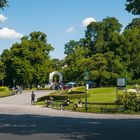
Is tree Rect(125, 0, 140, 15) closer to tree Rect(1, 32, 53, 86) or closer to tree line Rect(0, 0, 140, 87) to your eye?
tree line Rect(0, 0, 140, 87)

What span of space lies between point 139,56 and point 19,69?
4297 centimetres

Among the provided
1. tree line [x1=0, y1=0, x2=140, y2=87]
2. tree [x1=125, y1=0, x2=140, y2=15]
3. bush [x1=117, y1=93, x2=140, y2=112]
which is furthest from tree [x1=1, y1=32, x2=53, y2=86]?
tree [x1=125, y1=0, x2=140, y2=15]

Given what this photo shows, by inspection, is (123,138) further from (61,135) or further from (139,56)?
(139,56)

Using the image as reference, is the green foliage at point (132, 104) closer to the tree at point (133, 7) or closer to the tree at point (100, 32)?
the tree at point (133, 7)

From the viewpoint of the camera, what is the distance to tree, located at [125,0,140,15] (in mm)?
23819

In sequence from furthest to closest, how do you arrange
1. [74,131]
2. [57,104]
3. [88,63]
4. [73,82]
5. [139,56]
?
[73,82] → [88,63] → [139,56] → [57,104] → [74,131]

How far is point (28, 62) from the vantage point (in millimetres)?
126438

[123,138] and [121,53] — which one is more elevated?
[121,53]

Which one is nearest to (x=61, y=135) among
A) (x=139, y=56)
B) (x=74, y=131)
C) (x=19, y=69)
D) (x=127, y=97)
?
(x=74, y=131)

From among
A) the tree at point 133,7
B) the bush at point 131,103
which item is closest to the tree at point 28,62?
the bush at point 131,103

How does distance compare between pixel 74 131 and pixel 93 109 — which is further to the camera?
pixel 93 109

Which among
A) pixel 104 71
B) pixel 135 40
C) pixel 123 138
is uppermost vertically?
pixel 135 40

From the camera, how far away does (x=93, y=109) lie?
47.6 meters

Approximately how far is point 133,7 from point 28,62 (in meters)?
103
